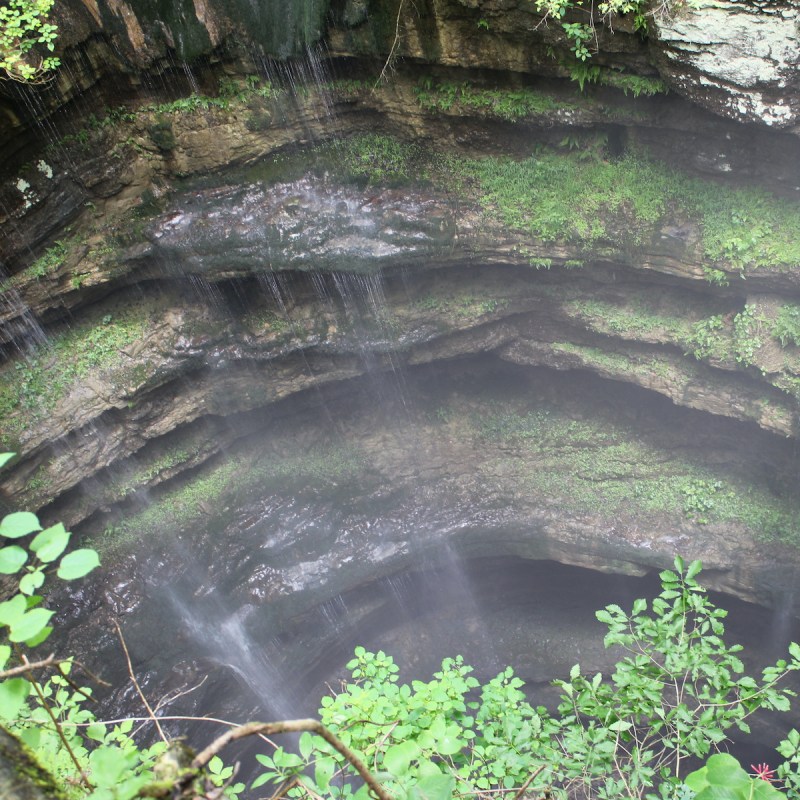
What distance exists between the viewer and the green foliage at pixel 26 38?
5.99m

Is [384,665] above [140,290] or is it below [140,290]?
below

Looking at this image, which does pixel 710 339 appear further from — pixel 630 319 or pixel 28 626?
pixel 28 626

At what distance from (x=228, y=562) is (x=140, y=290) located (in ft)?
14.2

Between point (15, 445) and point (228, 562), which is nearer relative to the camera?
point (15, 445)

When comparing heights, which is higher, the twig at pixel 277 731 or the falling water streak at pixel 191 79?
the falling water streak at pixel 191 79

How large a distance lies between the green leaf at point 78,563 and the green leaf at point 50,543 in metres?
0.03

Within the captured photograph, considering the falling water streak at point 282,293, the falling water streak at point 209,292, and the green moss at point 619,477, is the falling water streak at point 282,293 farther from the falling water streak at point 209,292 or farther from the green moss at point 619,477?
the green moss at point 619,477

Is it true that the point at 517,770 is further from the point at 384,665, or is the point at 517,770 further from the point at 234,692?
the point at 234,692

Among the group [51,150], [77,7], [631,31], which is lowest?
[631,31]

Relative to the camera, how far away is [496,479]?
1013cm

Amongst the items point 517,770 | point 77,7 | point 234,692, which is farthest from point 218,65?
point 234,692

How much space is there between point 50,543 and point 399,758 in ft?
3.90

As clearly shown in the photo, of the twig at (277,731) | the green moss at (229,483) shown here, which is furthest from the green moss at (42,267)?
the twig at (277,731)

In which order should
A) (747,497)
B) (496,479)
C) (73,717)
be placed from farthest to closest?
(496,479) → (747,497) → (73,717)
